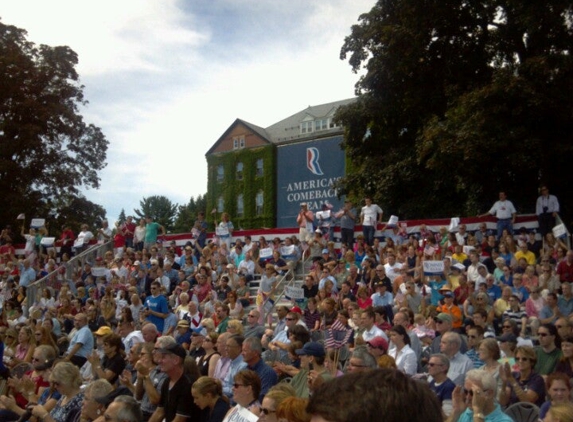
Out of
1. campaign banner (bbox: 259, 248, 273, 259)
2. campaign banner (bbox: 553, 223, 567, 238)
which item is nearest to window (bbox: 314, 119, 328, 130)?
campaign banner (bbox: 259, 248, 273, 259)

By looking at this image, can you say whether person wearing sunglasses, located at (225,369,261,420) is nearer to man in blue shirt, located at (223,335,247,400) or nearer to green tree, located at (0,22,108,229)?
man in blue shirt, located at (223,335,247,400)

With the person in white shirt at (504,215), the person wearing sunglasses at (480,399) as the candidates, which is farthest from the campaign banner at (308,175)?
the person wearing sunglasses at (480,399)

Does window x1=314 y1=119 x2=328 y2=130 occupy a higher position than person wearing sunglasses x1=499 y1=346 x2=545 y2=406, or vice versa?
window x1=314 y1=119 x2=328 y2=130

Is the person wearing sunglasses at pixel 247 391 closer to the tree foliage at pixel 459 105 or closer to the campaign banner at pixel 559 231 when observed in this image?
the campaign banner at pixel 559 231

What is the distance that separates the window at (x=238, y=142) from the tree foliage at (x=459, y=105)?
30128mm

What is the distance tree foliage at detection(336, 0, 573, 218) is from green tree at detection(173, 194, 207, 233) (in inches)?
1911

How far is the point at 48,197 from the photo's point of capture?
116 ft

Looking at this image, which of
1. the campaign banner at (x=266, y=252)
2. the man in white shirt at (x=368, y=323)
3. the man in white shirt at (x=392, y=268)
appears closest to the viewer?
the man in white shirt at (x=368, y=323)

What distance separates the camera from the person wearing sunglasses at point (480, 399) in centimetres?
493

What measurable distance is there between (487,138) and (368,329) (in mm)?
12601

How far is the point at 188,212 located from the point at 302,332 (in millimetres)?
70599

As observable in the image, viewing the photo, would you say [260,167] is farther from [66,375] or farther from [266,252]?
[66,375]

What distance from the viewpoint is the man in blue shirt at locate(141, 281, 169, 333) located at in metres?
13.7

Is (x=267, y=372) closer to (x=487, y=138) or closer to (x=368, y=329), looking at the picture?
(x=368, y=329)
